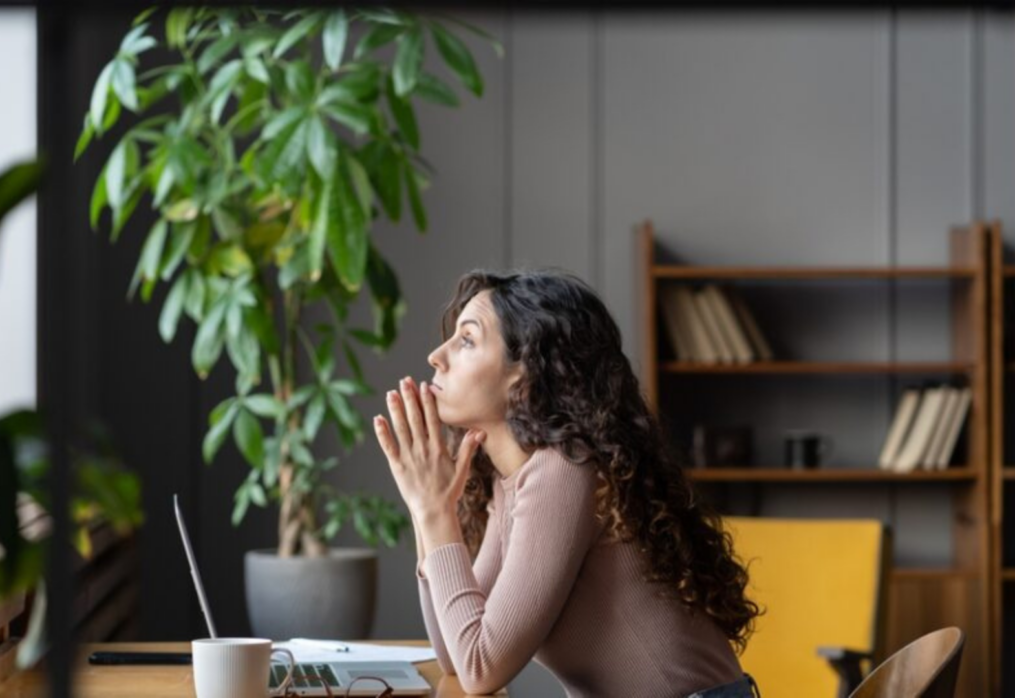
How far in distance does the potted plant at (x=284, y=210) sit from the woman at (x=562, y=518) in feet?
4.04

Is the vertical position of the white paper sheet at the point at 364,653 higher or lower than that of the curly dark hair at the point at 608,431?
lower

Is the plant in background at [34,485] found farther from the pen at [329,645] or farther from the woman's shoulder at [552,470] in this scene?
the pen at [329,645]

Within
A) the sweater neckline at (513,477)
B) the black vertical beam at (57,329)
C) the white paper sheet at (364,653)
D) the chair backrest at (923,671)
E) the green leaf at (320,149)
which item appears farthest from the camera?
the green leaf at (320,149)

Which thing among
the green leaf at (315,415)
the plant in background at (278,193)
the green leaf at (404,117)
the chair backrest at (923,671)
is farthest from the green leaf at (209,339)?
the chair backrest at (923,671)

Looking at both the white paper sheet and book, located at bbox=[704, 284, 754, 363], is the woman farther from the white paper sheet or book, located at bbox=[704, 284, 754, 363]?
book, located at bbox=[704, 284, 754, 363]

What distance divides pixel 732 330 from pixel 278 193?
1.61 m

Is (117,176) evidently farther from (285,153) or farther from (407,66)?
(407,66)

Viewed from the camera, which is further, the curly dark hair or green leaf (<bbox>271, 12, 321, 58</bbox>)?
green leaf (<bbox>271, 12, 321, 58</bbox>)

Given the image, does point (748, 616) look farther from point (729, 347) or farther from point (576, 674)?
point (729, 347)

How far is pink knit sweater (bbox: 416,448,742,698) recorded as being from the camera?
5.74 feet

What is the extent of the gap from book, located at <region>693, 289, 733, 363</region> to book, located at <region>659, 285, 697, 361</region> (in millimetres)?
56

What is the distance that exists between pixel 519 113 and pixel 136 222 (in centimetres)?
122

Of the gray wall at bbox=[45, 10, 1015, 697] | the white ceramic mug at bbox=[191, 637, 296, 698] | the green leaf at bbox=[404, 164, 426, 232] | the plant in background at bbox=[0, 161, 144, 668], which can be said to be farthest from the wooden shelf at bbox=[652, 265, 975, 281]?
the plant in background at bbox=[0, 161, 144, 668]

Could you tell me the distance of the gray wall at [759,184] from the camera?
4.50 meters
